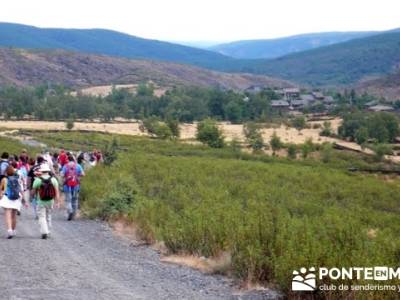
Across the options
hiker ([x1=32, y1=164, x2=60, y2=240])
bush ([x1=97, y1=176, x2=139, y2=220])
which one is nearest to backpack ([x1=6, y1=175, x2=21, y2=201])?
hiker ([x1=32, y1=164, x2=60, y2=240])

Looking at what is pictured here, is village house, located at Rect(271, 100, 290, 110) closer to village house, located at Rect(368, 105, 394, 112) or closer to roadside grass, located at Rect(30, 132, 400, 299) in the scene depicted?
village house, located at Rect(368, 105, 394, 112)

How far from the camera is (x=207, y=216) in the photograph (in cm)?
1444

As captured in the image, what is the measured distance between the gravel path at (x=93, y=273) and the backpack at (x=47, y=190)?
3.02 feet

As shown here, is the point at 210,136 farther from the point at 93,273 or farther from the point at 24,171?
the point at 93,273

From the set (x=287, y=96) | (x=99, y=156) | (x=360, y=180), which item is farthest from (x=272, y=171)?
(x=287, y=96)

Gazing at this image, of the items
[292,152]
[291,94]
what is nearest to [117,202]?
[292,152]

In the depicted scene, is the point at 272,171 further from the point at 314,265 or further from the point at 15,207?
the point at 314,265

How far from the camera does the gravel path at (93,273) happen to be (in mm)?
10250

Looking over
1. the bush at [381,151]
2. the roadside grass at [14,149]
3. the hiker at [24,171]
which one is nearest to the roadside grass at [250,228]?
the hiker at [24,171]

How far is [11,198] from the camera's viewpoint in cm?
1467

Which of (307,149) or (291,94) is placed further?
(291,94)

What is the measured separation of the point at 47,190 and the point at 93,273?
3.61 meters

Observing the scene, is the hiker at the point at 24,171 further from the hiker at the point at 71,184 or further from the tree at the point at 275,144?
the tree at the point at 275,144

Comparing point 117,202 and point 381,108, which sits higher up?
point 117,202
